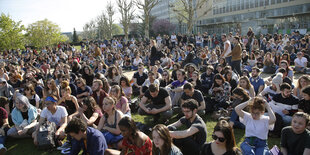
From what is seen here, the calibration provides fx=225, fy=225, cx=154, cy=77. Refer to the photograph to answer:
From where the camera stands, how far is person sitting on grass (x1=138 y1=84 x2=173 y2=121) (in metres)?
5.64

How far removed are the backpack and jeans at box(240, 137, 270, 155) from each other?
3.81 metres

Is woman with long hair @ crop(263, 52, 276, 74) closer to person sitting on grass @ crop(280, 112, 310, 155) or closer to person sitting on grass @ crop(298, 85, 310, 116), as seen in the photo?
person sitting on grass @ crop(298, 85, 310, 116)

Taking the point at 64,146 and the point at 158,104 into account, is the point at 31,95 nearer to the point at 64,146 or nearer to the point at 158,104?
the point at 64,146

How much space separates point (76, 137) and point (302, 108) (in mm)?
4295

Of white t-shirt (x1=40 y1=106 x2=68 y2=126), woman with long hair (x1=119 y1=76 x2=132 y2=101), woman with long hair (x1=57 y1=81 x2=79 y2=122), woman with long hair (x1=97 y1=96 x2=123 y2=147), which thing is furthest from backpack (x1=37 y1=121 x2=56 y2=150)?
woman with long hair (x1=119 y1=76 x2=132 y2=101)

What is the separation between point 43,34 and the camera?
40688 millimetres

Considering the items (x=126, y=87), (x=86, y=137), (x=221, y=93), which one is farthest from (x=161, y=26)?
(x=86, y=137)

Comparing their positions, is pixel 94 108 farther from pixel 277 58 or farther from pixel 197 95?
pixel 277 58

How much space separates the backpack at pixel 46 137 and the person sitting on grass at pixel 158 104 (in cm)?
219

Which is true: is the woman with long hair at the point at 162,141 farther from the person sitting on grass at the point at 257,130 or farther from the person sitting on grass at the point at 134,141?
the person sitting on grass at the point at 257,130

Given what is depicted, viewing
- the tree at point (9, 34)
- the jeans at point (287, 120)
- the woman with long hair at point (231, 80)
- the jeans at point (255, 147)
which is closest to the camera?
the jeans at point (255, 147)

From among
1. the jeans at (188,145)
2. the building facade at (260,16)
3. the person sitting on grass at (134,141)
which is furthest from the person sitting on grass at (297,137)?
the building facade at (260,16)

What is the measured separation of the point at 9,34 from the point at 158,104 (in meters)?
32.0

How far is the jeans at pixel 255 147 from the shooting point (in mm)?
3533
